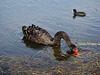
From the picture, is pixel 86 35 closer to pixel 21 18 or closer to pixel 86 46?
pixel 86 46

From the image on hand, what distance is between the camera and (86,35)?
30.7 feet

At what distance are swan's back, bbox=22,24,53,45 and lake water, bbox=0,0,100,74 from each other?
Answer: 34 cm

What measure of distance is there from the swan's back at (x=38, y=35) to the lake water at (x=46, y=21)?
1.13ft

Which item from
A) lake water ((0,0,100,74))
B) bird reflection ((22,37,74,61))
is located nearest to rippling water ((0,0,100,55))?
lake water ((0,0,100,74))

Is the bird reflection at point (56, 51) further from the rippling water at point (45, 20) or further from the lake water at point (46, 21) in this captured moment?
the rippling water at point (45, 20)

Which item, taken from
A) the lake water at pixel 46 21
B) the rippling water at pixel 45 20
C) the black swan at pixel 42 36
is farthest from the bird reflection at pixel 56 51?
the rippling water at pixel 45 20

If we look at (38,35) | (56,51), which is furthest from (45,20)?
(56,51)

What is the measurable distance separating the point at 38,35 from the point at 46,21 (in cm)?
268

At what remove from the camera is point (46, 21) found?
1123 cm

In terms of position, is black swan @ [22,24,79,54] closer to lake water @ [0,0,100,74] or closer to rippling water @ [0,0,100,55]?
lake water @ [0,0,100,74]

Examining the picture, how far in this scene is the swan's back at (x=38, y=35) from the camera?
28.1 feet

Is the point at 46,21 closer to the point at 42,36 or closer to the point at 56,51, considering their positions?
the point at 42,36

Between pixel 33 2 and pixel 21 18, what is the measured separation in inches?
153

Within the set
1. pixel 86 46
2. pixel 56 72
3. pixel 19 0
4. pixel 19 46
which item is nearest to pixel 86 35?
pixel 86 46
